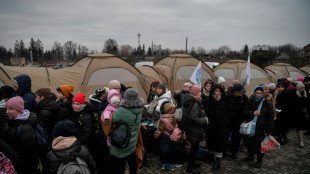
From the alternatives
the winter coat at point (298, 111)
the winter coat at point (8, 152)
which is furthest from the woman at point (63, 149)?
the winter coat at point (298, 111)

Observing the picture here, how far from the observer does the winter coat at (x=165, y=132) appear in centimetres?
425

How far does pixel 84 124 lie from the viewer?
3467 millimetres

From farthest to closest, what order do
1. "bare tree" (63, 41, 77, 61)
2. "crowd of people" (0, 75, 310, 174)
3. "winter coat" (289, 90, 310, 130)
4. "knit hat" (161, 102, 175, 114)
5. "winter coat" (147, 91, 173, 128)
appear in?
1. "bare tree" (63, 41, 77, 61)
2. "winter coat" (289, 90, 310, 130)
3. "winter coat" (147, 91, 173, 128)
4. "knit hat" (161, 102, 175, 114)
5. "crowd of people" (0, 75, 310, 174)

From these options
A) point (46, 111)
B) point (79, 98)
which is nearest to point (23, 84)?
point (46, 111)

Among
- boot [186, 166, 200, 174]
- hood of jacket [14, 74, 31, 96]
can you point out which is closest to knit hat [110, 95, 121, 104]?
hood of jacket [14, 74, 31, 96]

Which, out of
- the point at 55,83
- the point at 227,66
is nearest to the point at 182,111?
the point at 55,83

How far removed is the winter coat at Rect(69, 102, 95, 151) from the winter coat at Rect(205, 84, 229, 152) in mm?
2452

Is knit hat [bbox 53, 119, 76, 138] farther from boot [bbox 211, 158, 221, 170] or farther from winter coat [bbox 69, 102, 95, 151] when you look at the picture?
boot [bbox 211, 158, 221, 170]

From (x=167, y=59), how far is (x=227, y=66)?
3196mm

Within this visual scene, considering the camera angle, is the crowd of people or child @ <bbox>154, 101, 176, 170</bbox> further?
child @ <bbox>154, 101, 176, 170</bbox>

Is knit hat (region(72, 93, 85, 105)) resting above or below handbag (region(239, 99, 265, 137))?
above

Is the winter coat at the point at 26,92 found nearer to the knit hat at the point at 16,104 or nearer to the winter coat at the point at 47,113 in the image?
the winter coat at the point at 47,113

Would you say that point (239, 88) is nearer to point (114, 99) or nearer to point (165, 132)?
point (165, 132)

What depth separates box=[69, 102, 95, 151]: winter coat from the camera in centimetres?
347
